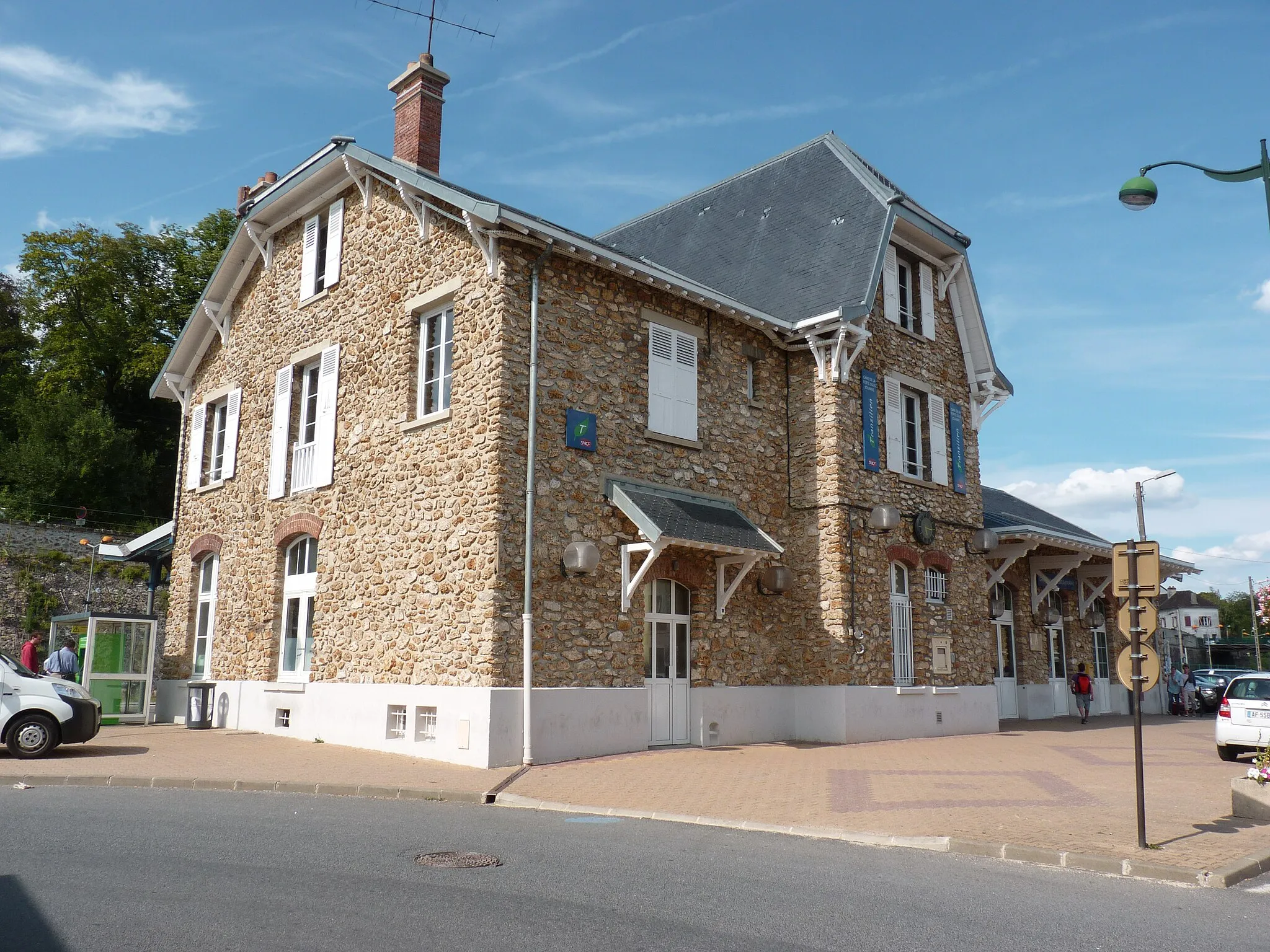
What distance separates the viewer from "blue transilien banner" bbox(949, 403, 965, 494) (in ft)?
60.8

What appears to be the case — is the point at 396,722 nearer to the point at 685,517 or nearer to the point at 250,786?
the point at 250,786

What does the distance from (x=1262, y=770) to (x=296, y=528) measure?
1293 cm

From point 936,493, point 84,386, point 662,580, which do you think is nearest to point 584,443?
point 662,580

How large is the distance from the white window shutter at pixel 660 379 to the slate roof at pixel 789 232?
289 cm

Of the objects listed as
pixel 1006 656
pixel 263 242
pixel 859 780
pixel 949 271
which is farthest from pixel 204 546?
pixel 1006 656

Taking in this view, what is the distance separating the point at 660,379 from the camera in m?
14.3

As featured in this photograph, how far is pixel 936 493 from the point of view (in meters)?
18.0

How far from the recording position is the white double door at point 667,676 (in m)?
13.6

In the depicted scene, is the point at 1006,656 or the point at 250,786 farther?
the point at 1006,656

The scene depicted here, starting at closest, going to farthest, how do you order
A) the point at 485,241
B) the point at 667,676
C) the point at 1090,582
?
the point at 485,241 < the point at 667,676 < the point at 1090,582

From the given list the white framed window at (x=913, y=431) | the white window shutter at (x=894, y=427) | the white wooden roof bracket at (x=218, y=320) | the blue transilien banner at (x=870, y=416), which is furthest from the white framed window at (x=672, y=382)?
the white wooden roof bracket at (x=218, y=320)

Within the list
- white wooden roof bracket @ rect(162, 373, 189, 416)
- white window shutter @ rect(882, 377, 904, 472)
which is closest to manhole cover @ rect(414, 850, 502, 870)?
white window shutter @ rect(882, 377, 904, 472)

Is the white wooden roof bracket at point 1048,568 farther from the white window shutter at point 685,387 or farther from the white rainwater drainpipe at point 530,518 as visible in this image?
the white rainwater drainpipe at point 530,518

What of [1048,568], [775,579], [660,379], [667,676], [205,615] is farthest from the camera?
[1048,568]
